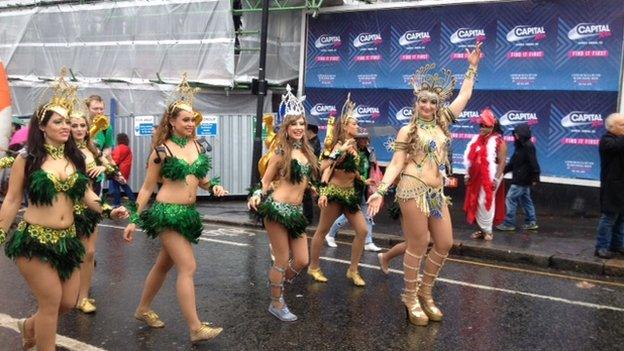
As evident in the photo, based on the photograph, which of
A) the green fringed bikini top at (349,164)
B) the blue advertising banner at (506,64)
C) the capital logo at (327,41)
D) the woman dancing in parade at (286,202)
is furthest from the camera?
the capital logo at (327,41)

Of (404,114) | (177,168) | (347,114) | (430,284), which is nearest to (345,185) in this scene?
(347,114)

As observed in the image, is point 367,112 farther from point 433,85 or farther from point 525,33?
point 433,85

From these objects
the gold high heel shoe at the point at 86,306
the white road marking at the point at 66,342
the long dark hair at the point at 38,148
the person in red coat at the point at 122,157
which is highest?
the long dark hair at the point at 38,148

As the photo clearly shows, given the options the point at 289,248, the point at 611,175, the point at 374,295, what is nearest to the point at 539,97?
the point at 611,175

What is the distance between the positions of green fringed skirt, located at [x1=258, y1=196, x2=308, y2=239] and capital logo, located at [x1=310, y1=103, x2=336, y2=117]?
9.81 m

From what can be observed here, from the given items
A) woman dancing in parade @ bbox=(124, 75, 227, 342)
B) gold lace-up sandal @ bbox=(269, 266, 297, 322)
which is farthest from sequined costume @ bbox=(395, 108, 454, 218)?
woman dancing in parade @ bbox=(124, 75, 227, 342)

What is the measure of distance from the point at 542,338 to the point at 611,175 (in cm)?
380

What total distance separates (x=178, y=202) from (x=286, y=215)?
101 cm

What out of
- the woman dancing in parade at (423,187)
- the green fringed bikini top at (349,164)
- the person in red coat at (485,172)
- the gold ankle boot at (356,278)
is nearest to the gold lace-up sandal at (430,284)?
the woman dancing in parade at (423,187)

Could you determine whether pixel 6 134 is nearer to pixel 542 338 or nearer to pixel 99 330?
pixel 99 330

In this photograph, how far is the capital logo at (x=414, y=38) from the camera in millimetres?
14047

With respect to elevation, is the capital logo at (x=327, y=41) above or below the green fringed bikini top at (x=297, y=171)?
above

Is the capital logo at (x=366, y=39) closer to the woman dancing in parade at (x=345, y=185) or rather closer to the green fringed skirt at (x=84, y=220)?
the woman dancing in parade at (x=345, y=185)

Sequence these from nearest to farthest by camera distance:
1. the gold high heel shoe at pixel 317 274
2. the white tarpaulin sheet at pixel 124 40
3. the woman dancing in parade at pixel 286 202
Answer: the woman dancing in parade at pixel 286 202
the gold high heel shoe at pixel 317 274
the white tarpaulin sheet at pixel 124 40
